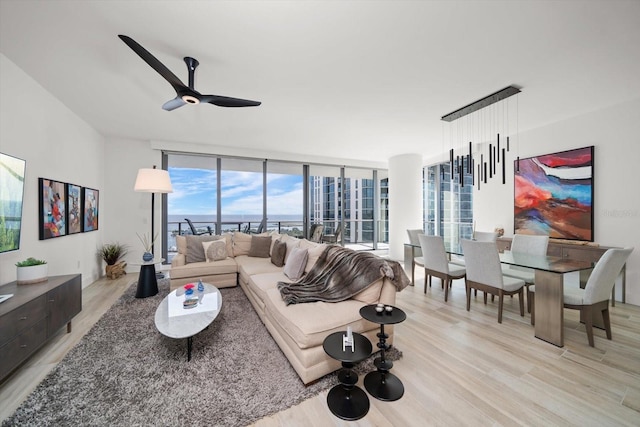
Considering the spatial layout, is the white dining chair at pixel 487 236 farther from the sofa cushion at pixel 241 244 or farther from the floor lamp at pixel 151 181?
the floor lamp at pixel 151 181

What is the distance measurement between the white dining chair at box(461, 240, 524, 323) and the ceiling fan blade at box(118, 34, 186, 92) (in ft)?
11.4

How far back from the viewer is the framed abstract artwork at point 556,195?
371 centimetres

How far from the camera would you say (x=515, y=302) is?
3.44 meters

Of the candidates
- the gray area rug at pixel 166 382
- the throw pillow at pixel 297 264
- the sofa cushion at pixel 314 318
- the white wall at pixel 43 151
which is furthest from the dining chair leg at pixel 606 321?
the white wall at pixel 43 151

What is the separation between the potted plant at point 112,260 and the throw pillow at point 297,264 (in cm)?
363

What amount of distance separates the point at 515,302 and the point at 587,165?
94.2 inches

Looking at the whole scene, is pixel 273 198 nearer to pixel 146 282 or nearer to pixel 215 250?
pixel 215 250

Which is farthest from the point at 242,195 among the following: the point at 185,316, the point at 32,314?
the point at 32,314

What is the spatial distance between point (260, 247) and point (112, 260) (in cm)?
285

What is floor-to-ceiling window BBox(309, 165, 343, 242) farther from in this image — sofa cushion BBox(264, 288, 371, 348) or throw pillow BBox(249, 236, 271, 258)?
sofa cushion BBox(264, 288, 371, 348)

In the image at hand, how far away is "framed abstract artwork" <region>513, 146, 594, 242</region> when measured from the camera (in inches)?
146

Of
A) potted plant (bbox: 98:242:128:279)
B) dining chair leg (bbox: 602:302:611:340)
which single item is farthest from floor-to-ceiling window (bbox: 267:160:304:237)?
dining chair leg (bbox: 602:302:611:340)

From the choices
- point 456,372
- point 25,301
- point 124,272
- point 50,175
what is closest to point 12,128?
point 50,175

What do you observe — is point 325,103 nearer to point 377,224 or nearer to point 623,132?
point 623,132
